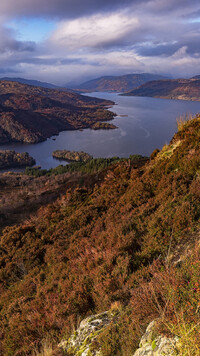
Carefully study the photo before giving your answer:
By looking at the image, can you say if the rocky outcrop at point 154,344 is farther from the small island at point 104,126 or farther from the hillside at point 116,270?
the small island at point 104,126

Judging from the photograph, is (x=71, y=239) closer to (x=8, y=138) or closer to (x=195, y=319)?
Answer: (x=195, y=319)

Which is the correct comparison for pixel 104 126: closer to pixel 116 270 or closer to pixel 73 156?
pixel 73 156

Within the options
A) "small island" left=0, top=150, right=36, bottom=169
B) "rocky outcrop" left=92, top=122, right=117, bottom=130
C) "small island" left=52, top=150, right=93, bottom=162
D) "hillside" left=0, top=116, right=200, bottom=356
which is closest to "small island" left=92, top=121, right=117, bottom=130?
"rocky outcrop" left=92, top=122, right=117, bottom=130

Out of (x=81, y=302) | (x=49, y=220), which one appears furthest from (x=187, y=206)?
(x=49, y=220)

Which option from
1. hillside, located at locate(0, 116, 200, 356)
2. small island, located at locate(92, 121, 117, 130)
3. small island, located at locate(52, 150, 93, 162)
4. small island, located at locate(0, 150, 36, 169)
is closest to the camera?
hillside, located at locate(0, 116, 200, 356)

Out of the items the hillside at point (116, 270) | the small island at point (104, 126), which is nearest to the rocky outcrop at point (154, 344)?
the hillside at point (116, 270)

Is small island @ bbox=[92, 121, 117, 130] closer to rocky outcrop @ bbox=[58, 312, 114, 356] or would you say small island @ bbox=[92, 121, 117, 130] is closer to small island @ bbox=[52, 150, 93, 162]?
small island @ bbox=[52, 150, 93, 162]

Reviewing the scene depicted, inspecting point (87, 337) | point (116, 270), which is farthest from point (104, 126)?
point (87, 337)
